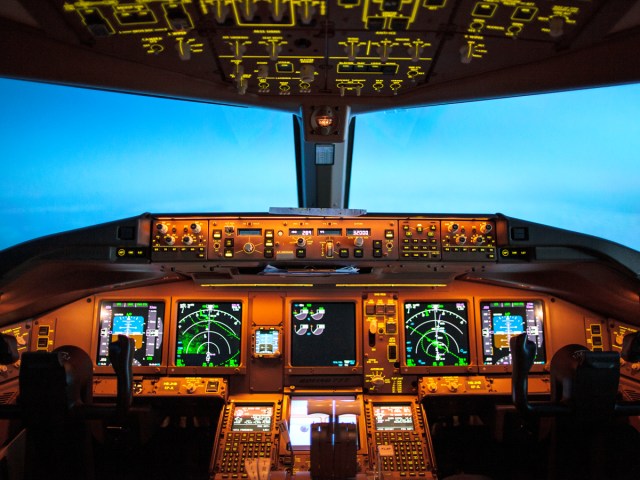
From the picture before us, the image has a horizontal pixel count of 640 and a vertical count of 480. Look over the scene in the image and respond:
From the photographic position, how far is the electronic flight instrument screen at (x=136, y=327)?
3518mm

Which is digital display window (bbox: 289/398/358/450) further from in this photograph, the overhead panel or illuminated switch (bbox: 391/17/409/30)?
illuminated switch (bbox: 391/17/409/30)

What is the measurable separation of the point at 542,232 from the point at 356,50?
1561 mm

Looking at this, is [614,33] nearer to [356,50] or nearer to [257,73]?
[356,50]

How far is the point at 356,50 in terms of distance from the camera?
219 centimetres

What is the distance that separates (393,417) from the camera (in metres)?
3.34

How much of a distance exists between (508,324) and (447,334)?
413mm

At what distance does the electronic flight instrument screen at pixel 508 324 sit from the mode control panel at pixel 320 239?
66 centimetres

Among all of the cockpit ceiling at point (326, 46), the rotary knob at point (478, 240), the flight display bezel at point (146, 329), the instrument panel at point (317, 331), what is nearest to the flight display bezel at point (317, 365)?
the instrument panel at point (317, 331)

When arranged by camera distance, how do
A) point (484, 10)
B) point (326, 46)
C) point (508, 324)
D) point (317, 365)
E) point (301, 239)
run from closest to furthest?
point (484, 10), point (326, 46), point (301, 239), point (317, 365), point (508, 324)

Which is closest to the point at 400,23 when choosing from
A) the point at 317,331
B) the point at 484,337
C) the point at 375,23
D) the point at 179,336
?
the point at 375,23

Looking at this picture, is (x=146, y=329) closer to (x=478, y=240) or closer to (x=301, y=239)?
(x=301, y=239)

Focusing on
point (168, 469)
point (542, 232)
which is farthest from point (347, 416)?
point (542, 232)

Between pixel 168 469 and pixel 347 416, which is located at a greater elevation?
pixel 347 416

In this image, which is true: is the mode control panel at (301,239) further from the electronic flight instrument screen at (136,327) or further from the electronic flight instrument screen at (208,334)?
the electronic flight instrument screen at (136,327)
